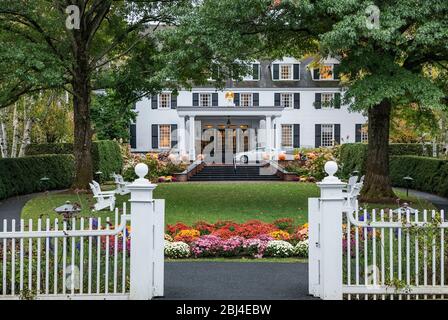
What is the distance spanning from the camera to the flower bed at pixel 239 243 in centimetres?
1128

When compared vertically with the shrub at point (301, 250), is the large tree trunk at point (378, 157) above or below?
above

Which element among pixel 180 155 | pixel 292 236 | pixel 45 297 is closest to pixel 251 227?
pixel 292 236

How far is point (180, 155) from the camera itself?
40.2m

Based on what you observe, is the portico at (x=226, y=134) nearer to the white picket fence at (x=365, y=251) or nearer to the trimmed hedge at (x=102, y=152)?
the trimmed hedge at (x=102, y=152)

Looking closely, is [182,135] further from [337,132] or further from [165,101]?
[337,132]

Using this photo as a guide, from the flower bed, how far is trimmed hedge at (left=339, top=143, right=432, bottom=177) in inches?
824

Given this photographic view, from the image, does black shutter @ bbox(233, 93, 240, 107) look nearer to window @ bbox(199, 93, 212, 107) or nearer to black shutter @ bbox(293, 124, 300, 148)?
window @ bbox(199, 93, 212, 107)

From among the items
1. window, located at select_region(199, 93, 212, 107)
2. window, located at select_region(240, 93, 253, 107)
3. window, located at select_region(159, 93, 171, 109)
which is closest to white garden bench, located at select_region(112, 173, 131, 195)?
window, located at select_region(159, 93, 171, 109)

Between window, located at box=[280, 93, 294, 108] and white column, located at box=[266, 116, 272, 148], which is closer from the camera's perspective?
white column, located at box=[266, 116, 272, 148]

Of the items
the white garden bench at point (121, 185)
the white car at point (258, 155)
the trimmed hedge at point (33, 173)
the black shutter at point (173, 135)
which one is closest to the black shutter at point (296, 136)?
the white car at point (258, 155)

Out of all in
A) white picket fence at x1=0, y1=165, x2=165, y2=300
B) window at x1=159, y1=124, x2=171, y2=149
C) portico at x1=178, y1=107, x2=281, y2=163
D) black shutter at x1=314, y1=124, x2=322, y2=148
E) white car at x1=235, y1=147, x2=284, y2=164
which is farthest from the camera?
black shutter at x1=314, y1=124, x2=322, y2=148

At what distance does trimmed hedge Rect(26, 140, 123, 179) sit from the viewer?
33625 millimetres

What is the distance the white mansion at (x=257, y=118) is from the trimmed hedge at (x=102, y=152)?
11721 millimetres
